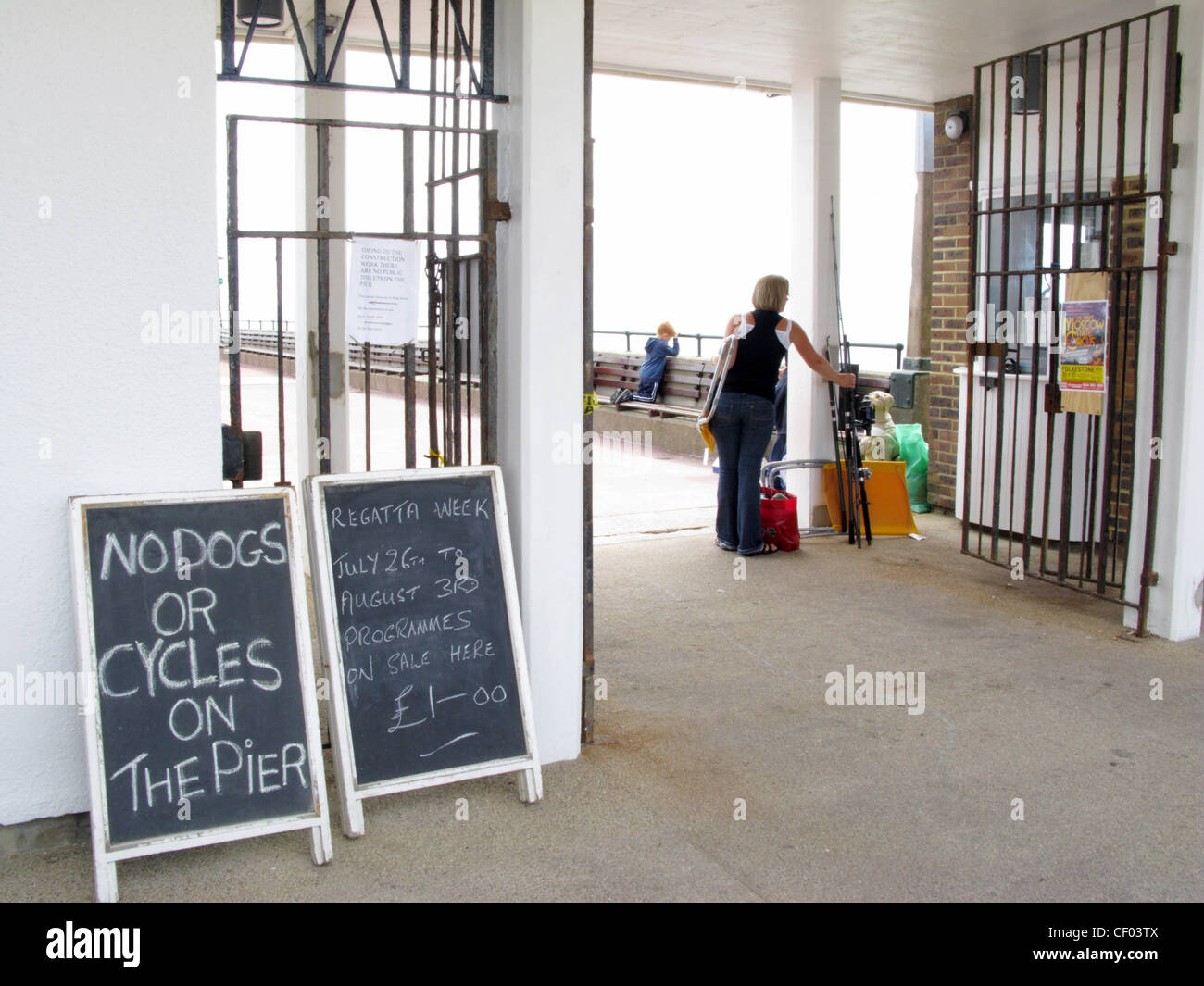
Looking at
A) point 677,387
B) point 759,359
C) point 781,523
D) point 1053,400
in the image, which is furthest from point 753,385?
point 677,387

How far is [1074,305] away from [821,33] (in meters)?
2.29

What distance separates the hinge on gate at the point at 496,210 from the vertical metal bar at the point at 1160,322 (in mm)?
3245

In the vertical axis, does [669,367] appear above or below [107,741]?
above

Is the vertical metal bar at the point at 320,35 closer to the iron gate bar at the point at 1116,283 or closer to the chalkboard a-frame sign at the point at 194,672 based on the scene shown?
the chalkboard a-frame sign at the point at 194,672

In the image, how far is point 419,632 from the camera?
368 centimetres

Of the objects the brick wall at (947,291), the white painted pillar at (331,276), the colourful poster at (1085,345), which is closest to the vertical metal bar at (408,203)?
the white painted pillar at (331,276)

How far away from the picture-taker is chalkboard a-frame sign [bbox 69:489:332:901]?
3115mm

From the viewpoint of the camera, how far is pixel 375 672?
3598 millimetres

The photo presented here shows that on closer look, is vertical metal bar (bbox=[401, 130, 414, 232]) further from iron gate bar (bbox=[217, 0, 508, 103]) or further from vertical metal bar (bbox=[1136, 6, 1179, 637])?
vertical metal bar (bbox=[1136, 6, 1179, 637])

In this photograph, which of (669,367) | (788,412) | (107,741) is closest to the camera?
(107,741)

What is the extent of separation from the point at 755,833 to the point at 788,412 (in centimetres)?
524

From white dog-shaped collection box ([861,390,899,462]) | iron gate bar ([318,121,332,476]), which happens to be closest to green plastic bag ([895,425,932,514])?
white dog-shaped collection box ([861,390,899,462])
